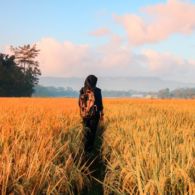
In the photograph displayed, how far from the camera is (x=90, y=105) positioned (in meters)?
11.2

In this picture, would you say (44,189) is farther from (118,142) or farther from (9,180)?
(118,142)

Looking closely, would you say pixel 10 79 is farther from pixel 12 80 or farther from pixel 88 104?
pixel 88 104

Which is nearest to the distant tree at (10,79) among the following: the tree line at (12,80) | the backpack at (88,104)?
the tree line at (12,80)

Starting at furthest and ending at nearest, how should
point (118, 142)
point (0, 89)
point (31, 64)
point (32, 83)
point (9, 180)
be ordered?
1. point (31, 64)
2. point (32, 83)
3. point (0, 89)
4. point (118, 142)
5. point (9, 180)

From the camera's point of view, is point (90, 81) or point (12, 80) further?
point (12, 80)

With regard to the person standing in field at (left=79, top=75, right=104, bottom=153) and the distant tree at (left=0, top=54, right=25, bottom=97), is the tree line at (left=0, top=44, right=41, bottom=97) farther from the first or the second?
the person standing in field at (left=79, top=75, right=104, bottom=153)

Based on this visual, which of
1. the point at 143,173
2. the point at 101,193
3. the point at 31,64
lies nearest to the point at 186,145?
the point at 143,173

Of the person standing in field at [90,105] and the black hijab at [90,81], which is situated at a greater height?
the black hijab at [90,81]

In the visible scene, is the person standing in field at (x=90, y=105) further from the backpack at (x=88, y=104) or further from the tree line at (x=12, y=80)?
the tree line at (x=12, y=80)

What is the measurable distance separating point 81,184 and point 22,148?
3.30ft

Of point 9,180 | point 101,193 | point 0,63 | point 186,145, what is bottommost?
point 101,193

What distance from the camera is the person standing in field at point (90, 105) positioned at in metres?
10.9

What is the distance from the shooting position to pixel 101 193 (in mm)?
6156

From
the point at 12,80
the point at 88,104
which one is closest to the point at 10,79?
the point at 12,80
